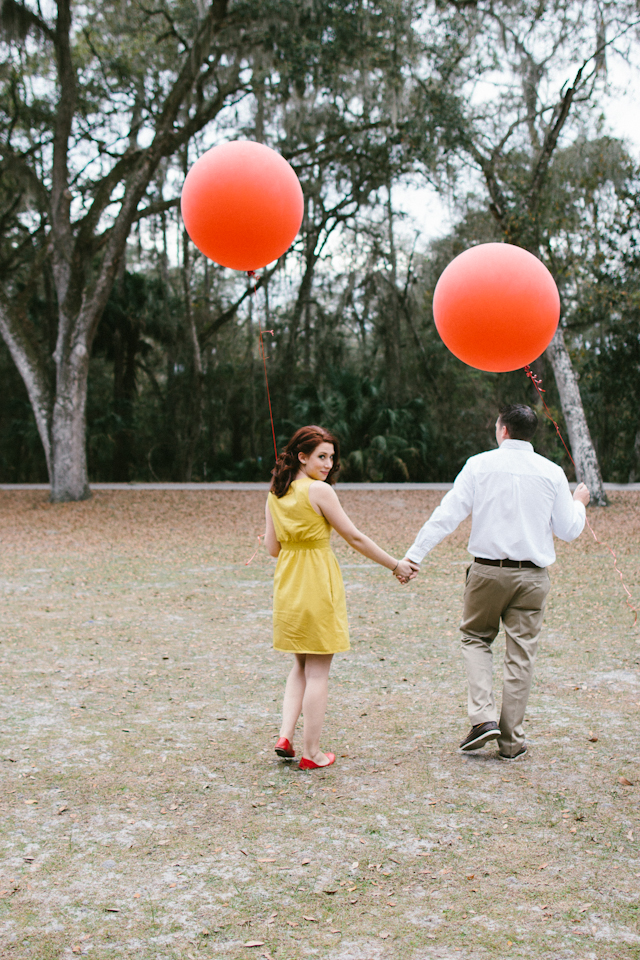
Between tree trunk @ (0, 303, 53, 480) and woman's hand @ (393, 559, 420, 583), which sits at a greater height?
tree trunk @ (0, 303, 53, 480)

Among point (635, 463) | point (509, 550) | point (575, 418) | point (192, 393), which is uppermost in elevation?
point (192, 393)

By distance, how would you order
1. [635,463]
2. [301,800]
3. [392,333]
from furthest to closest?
[392,333] → [635,463] → [301,800]

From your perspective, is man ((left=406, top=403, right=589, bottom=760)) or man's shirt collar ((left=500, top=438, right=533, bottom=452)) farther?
man's shirt collar ((left=500, top=438, right=533, bottom=452))

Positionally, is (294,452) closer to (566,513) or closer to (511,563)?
(511,563)

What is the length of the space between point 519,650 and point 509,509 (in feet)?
2.14

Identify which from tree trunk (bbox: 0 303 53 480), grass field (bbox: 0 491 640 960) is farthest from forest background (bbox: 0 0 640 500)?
grass field (bbox: 0 491 640 960)

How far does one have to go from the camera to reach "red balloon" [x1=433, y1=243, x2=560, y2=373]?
4051mm

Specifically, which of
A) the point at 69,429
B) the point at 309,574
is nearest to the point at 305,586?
the point at 309,574

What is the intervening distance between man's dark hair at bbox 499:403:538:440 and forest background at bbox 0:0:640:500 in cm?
1176

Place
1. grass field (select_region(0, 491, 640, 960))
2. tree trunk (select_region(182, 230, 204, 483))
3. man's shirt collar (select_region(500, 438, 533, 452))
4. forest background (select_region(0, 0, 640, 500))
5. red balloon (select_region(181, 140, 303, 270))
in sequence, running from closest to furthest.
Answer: grass field (select_region(0, 491, 640, 960)), man's shirt collar (select_region(500, 438, 533, 452)), red balloon (select_region(181, 140, 303, 270)), forest background (select_region(0, 0, 640, 500)), tree trunk (select_region(182, 230, 204, 483))

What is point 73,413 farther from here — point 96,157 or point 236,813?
point 236,813

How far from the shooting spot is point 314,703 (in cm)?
376

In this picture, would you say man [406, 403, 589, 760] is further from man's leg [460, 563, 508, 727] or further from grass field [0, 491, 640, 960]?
grass field [0, 491, 640, 960]

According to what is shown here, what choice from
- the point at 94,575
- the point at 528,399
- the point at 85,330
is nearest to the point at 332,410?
the point at 528,399
